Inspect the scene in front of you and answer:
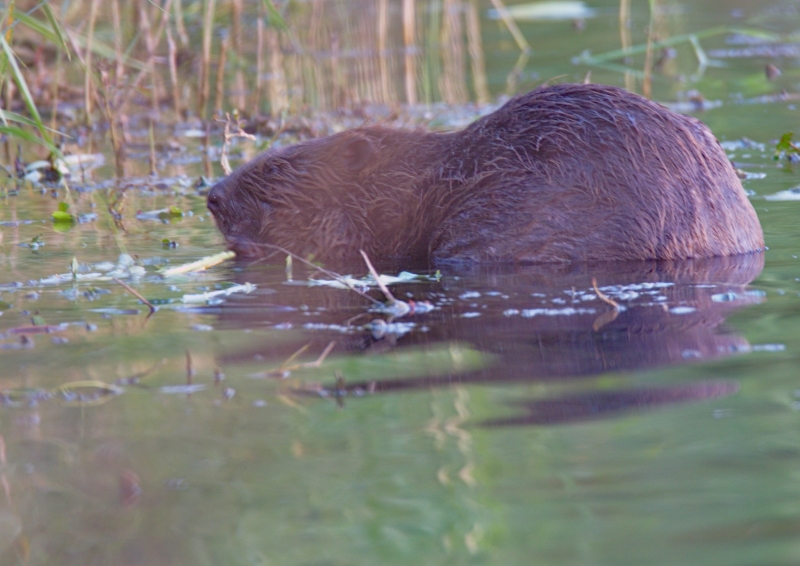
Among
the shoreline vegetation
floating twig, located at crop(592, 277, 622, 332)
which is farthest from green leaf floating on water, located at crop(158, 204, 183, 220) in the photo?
floating twig, located at crop(592, 277, 622, 332)

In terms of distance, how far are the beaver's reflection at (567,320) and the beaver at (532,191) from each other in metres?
0.12

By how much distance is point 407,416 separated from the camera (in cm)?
232

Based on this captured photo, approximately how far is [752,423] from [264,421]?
103cm

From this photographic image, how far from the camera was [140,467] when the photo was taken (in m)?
2.08

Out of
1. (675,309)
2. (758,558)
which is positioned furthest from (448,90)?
(758,558)

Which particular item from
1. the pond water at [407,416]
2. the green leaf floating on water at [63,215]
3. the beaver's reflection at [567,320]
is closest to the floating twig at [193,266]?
the pond water at [407,416]

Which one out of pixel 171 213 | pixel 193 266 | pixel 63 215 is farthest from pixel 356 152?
pixel 63 215

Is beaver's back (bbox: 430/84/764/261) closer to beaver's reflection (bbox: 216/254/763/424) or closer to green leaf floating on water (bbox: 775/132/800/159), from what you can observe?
beaver's reflection (bbox: 216/254/763/424)

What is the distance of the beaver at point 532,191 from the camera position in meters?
3.88

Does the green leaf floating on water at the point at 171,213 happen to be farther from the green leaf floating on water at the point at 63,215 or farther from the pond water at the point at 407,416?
the pond water at the point at 407,416

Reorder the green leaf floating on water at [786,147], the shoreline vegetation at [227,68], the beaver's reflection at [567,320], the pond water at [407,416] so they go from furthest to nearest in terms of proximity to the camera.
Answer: the shoreline vegetation at [227,68]
the green leaf floating on water at [786,147]
the beaver's reflection at [567,320]
the pond water at [407,416]

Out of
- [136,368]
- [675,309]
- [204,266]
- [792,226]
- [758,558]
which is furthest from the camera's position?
[792,226]

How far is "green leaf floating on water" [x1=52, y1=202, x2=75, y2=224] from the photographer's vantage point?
499cm

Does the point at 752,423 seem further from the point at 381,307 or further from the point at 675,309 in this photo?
the point at 381,307
